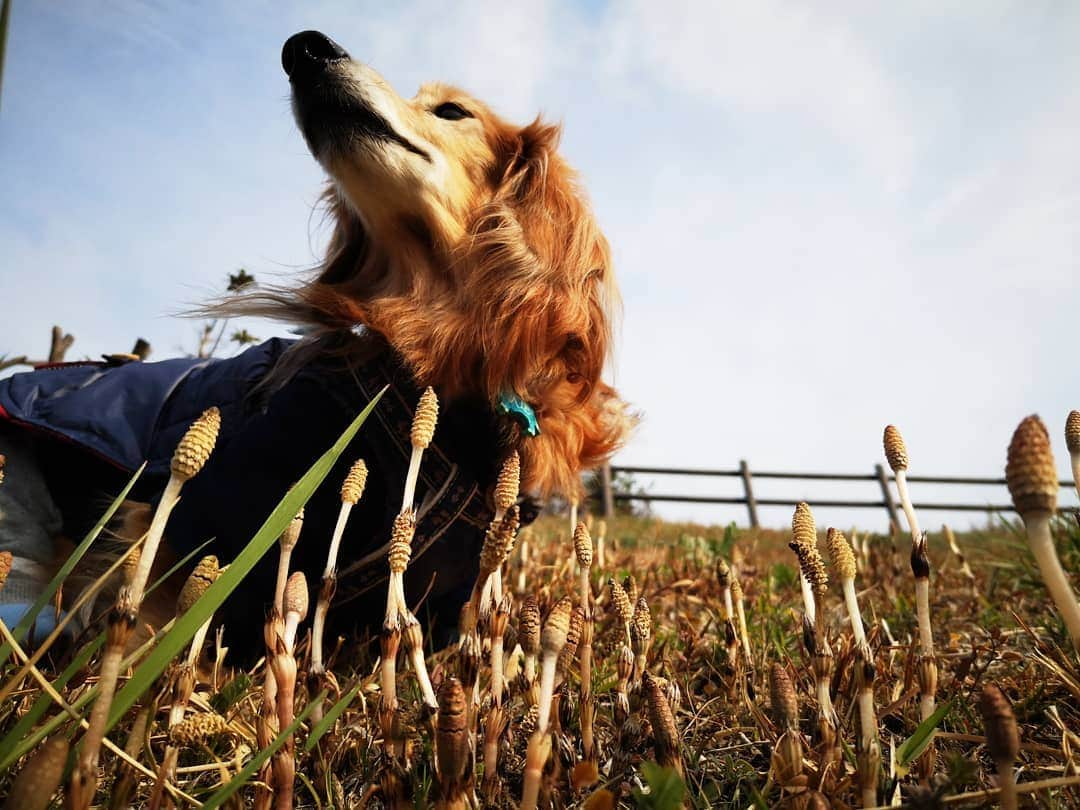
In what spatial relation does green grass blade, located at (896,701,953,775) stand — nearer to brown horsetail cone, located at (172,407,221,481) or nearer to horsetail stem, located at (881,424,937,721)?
horsetail stem, located at (881,424,937,721)

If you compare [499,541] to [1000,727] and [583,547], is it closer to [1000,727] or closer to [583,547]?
[583,547]

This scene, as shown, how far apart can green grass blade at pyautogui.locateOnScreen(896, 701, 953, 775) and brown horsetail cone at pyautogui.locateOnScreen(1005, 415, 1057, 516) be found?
0.42m

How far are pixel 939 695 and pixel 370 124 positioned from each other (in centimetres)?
211

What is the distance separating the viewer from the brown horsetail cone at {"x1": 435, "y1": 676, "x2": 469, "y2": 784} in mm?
729

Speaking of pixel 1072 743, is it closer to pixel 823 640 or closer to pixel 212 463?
pixel 823 640

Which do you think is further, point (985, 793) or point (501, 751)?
point (501, 751)

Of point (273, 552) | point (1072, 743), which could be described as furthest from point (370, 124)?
point (1072, 743)

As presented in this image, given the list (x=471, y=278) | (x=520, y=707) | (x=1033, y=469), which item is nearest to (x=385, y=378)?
(x=471, y=278)

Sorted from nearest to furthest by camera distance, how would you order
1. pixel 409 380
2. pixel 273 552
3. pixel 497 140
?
pixel 273 552, pixel 409 380, pixel 497 140

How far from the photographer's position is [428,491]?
174 centimetres

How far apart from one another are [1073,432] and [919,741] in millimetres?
463

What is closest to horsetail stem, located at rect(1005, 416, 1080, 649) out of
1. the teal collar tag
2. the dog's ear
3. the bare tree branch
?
the teal collar tag

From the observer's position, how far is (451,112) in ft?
8.23

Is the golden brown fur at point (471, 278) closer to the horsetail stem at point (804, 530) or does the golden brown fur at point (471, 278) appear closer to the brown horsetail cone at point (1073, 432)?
the horsetail stem at point (804, 530)
